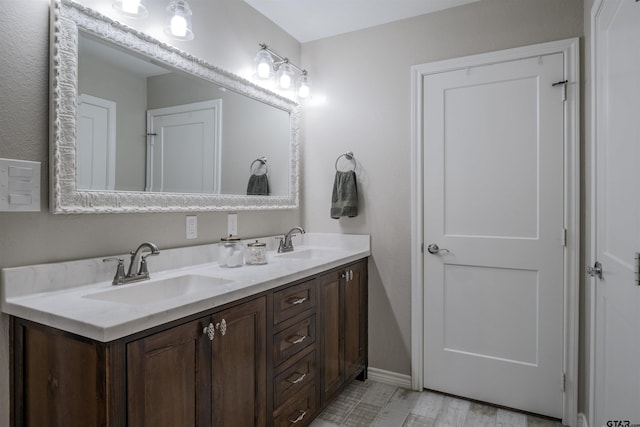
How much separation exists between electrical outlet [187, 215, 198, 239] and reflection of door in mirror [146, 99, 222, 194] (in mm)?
142

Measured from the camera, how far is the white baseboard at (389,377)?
99.0 inches

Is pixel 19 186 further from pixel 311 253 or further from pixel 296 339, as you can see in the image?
pixel 311 253

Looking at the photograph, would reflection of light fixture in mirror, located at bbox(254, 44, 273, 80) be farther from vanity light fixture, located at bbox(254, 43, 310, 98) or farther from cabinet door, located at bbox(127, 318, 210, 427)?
cabinet door, located at bbox(127, 318, 210, 427)

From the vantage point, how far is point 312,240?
2.83 metres

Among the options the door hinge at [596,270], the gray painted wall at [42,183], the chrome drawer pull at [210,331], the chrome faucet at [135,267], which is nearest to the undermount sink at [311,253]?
the gray painted wall at [42,183]

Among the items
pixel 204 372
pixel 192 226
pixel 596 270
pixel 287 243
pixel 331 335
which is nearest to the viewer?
pixel 204 372

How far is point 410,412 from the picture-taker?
7.25 feet

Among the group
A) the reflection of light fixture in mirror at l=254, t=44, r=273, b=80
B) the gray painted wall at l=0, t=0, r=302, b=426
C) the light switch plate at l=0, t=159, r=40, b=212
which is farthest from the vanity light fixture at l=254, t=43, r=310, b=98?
the light switch plate at l=0, t=159, r=40, b=212

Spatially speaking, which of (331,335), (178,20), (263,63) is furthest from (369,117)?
(331,335)

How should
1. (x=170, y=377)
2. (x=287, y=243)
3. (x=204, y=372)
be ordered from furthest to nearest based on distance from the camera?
(x=287, y=243)
(x=204, y=372)
(x=170, y=377)

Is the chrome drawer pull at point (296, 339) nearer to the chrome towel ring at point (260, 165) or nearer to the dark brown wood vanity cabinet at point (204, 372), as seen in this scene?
the dark brown wood vanity cabinet at point (204, 372)

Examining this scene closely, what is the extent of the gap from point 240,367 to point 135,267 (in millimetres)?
622

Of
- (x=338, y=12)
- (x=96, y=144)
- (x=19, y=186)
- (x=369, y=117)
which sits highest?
(x=338, y=12)

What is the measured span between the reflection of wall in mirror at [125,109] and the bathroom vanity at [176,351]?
15.4 inches
